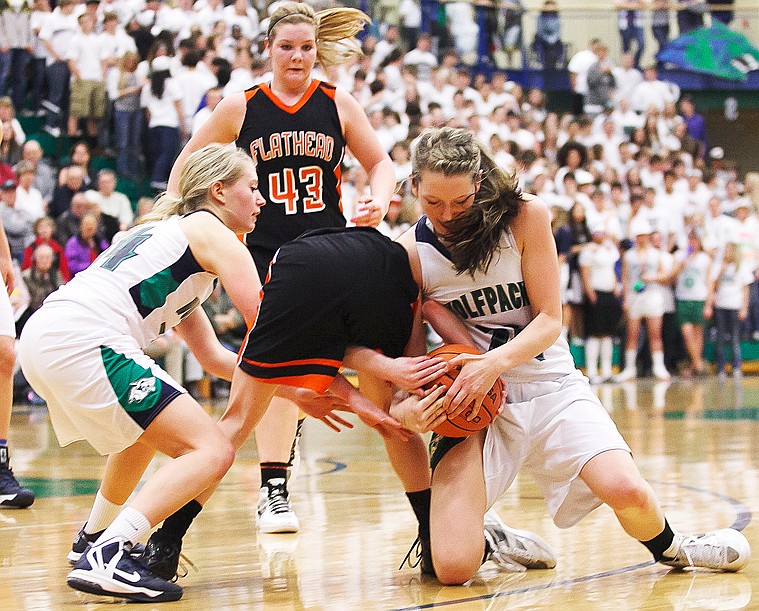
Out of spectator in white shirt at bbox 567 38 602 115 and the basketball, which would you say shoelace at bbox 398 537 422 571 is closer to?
the basketball

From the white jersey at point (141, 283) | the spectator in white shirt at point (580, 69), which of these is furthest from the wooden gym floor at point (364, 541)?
the spectator in white shirt at point (580, 69)

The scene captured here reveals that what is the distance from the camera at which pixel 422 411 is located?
12.1ft

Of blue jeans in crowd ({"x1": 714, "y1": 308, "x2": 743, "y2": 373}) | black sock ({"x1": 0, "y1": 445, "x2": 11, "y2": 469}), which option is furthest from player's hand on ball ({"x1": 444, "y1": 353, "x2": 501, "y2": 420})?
blue jeans in crowd ({"x1": 714, "y1": 308, "x2": 743, "y2": 373})

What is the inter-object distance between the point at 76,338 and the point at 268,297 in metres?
0.60

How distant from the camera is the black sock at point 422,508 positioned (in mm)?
3980

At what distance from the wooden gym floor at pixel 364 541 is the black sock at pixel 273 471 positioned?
0.70ft

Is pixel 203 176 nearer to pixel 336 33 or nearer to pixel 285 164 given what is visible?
pixel 285 164

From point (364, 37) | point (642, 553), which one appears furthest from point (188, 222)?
point (364, 37)

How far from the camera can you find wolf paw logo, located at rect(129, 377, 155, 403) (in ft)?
11.8

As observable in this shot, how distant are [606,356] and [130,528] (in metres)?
10.9

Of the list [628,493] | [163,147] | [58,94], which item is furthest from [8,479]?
[58,94]

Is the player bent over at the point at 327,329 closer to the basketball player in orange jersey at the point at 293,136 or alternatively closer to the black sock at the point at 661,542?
the black sock at the point at 661,542

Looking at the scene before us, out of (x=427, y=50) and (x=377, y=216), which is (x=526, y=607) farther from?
(x=427, y=50)

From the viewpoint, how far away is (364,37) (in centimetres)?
1686
